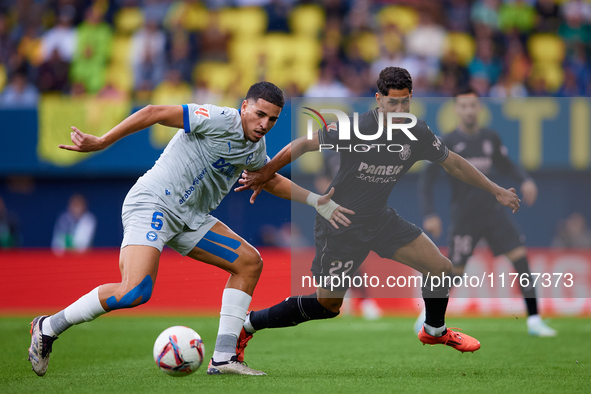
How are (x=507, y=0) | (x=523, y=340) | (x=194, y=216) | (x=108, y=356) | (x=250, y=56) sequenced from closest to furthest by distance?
(x=194, y=216) < (x=108, y=356) < (x=523, y=340) < (x=250, y=56) < (x=507, y=0)

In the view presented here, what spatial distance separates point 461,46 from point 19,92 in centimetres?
918

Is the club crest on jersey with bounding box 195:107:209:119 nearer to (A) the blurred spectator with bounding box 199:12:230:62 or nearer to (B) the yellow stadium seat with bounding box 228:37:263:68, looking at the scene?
(B) the yellow stadium seat with bounding box 228:37:263:68

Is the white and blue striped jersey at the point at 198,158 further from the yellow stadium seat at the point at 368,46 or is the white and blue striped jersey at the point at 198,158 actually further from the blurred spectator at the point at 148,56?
the yellow stadium seat at the point at 368,46

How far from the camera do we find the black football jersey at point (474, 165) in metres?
7.99

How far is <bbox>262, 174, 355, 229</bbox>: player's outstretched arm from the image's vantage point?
6.00 meters

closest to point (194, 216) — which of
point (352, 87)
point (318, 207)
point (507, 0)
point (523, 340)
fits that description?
point (318, 207)

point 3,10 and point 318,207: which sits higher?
point 3,10

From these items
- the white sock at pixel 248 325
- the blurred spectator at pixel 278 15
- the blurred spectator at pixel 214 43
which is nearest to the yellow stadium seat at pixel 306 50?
the blurred spectator at pixel 278 15

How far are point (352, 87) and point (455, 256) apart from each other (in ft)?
21.9

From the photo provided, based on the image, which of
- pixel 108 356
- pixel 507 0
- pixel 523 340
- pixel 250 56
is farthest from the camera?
pixel 507 0

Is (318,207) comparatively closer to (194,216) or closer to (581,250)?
(194,216)

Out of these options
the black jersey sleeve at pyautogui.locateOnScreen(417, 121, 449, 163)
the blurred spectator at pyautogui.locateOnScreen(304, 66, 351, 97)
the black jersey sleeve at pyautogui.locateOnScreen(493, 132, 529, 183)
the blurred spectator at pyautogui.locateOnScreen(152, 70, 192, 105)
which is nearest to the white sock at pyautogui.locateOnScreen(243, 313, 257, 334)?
the black jersey sleeve at pyautogui.locateOnScreen(417, 121, 449, 163)

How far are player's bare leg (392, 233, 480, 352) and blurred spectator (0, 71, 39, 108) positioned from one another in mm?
10435

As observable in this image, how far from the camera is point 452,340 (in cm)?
615
